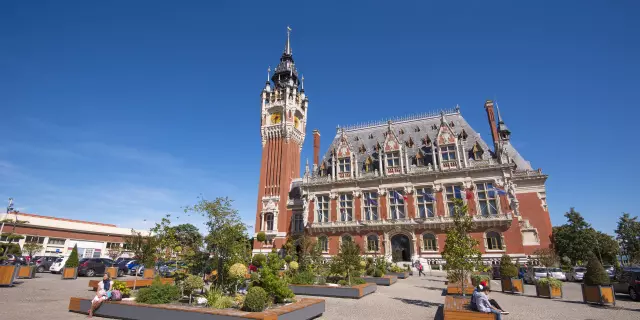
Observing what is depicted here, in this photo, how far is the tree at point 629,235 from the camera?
52.2 m

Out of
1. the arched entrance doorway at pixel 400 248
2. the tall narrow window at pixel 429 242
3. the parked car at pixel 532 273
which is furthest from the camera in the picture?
the arched entrance doorway at pixel 400 248

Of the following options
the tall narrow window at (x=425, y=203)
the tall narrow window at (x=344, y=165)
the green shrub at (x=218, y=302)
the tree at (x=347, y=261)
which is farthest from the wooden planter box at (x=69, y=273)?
the tall narrow window at (x=425, y=203)

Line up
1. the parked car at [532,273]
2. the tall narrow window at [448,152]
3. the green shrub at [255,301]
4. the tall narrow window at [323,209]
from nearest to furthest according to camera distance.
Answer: the green shrub at [255,301] < the parked car at [532,273] < the tall narrow window at [448,152] < the tall narrow window at [323,209]

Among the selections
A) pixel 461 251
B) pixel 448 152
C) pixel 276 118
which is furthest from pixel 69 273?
pixel 448 152

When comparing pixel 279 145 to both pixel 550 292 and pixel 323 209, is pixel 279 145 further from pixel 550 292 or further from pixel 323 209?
pixel 550 292

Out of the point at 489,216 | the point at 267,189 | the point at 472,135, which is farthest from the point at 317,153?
the point at 489,216

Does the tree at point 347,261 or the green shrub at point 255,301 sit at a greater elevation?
the tree at point 347,261

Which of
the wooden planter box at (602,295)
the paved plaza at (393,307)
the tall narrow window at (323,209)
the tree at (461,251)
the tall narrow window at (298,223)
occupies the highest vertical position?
the tall narrow window at (323,209)

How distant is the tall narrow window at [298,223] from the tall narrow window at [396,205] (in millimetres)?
Answer: 13466

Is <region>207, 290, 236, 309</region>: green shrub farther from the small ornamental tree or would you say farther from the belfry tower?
the belfry tower

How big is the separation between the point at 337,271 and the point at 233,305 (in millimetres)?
10153

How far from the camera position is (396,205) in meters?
38.7

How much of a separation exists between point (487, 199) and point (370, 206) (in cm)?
1343

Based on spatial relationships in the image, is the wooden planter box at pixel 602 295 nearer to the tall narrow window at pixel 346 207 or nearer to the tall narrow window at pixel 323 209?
the tall narrow window at pixel 346 207
